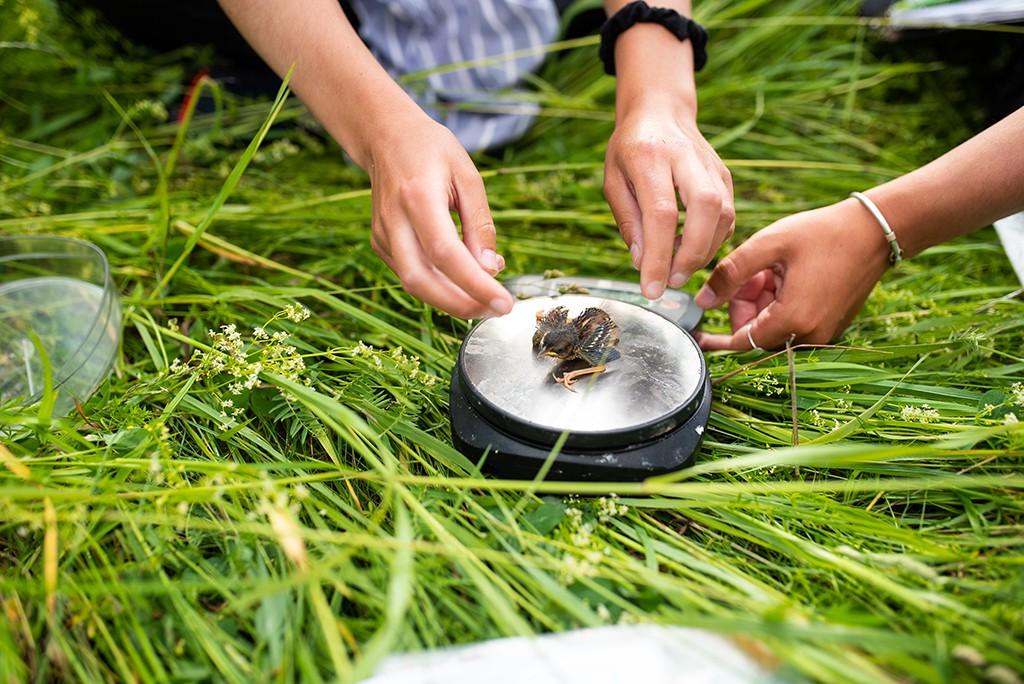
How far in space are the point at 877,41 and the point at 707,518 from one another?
2435mm

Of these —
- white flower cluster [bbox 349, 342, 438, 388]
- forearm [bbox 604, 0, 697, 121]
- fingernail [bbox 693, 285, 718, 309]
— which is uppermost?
forearm [bbox 604, 0, 697, 121]

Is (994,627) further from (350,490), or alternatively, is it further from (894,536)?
(350,490)

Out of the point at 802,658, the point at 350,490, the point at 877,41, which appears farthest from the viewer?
the point at 877,41

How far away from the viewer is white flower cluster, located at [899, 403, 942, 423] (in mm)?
1311

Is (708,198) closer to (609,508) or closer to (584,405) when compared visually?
(584,405)

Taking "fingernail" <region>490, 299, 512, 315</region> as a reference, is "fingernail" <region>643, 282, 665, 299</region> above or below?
below

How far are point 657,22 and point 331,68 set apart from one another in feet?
2.54


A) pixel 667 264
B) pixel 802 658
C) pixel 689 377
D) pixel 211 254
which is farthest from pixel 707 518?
pixel 211 254

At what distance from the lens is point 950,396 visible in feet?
4.77

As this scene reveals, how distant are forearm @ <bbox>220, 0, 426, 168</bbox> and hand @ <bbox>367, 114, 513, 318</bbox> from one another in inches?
2.8

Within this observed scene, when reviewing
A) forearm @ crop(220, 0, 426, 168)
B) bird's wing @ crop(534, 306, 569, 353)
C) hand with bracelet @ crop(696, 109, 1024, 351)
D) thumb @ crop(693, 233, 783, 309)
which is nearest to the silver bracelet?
hand with bracelet @ crop(696, 109, 1024, 351)

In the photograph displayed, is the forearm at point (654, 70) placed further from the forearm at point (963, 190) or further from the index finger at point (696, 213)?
the forearm at point (963, 190)

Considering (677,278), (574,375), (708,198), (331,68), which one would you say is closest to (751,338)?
(677,278)

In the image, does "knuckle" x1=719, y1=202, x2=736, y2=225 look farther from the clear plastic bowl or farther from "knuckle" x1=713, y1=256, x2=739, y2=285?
the clear plastic bowl
